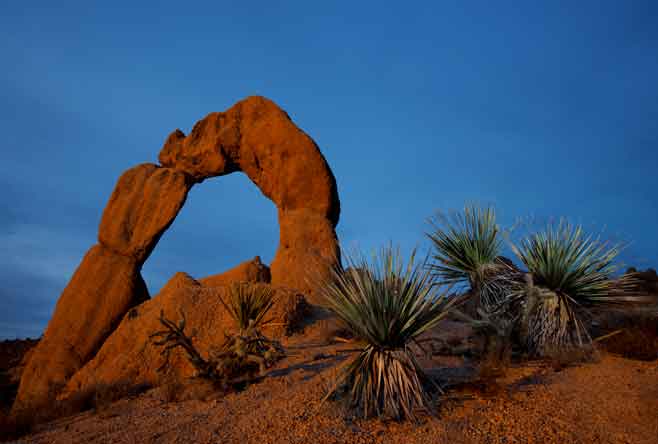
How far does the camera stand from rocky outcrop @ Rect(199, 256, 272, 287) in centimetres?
1534

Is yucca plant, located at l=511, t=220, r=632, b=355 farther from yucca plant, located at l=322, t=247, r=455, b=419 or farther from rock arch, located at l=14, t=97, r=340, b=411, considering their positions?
rock arch, located at l=14, t=97, r=340, b=411

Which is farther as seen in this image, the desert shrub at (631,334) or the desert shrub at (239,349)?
the desert shrub at (631,334)

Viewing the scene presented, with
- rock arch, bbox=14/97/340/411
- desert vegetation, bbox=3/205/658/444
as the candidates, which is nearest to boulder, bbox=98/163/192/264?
rock arch, bbox=14/97/340/411

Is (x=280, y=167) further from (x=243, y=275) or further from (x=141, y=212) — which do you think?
(x=141, y=212)

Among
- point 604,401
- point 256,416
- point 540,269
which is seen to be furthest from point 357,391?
point 540,269

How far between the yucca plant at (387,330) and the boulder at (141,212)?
13.0 meters

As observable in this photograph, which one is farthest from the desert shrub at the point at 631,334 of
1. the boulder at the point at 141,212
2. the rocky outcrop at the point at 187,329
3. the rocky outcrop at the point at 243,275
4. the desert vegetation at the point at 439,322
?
the boulder at the point at 141,212

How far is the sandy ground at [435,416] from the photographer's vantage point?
4570 millimetres

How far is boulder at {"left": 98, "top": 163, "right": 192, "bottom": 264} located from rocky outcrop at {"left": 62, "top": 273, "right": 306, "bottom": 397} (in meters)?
4.20

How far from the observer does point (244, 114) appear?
672 inches

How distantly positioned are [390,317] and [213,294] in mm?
7658

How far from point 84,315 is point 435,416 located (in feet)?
44.9

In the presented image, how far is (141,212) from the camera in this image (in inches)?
642

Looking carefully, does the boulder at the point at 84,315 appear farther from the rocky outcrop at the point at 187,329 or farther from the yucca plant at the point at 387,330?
the yucca plant at the point at 387,330
